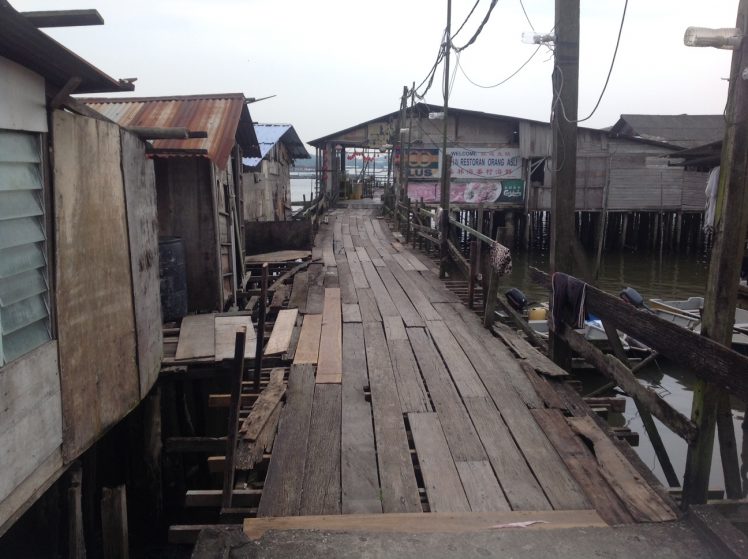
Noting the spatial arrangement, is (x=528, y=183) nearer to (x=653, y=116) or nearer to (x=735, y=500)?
(x=653, y=116)

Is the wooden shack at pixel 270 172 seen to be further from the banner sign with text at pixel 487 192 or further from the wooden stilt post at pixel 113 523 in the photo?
the wooden stilt post at pixel 113 523

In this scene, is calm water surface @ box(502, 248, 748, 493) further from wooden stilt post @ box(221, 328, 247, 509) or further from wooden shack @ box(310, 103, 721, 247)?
wooden stilt post @ box(221, 328, 247, 509)

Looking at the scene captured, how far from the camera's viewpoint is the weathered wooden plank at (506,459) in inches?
138

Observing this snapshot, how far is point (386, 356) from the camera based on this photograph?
6164 mm

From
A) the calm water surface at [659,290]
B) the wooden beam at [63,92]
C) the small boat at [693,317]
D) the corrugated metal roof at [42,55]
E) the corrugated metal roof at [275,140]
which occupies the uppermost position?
the corrugated metal roof at [275,140]

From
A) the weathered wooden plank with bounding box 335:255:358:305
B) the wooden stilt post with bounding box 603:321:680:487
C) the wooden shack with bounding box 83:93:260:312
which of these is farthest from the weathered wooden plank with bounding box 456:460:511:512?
the wooden shack with bounding box 83:93:260:312

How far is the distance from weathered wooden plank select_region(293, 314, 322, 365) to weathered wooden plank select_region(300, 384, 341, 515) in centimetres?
84

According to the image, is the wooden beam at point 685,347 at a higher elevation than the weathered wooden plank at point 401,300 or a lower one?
higher

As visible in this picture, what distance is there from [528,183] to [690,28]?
25.0m

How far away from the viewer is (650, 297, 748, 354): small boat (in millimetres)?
10773

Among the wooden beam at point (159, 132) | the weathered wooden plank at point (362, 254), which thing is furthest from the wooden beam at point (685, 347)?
the weathered wooden plank at point (362, 254)

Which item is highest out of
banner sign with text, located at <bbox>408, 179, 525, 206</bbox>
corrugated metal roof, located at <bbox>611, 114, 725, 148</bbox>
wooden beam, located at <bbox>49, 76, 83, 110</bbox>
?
corrugated metal roof, located at <bbox>611, 114, 725, 148</bbox>

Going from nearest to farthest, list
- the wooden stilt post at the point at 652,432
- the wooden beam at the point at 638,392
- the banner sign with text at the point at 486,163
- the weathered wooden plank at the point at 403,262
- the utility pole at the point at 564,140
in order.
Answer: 1. the wooden beam at the point at 638,392
2. the wooden stilt post at the point at 652,432
3. the utility pole at the point at 564,140
4. the weathered wooden plank at the point at 403,262
5. the banner sign with text at the point at 486,163

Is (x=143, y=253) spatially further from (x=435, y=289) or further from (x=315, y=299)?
(x=435, y=289)
